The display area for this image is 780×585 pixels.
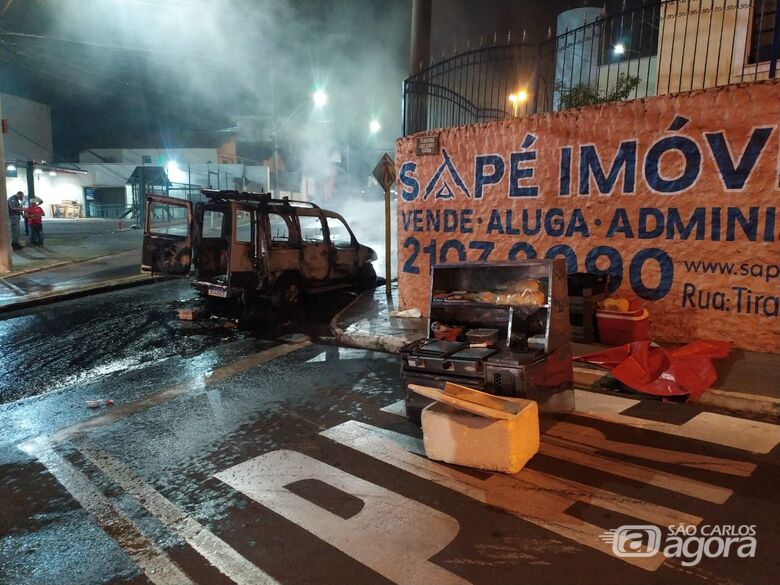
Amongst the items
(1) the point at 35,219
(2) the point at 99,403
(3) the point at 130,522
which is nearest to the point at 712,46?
(2) the point at 99,403

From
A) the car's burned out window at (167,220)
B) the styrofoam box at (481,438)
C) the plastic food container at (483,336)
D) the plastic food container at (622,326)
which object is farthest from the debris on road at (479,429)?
the car's burned out window at (167,220)

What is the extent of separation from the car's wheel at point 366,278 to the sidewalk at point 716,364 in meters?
2.19

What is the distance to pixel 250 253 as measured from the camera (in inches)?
363

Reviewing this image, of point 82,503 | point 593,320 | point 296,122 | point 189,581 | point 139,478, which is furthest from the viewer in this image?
point 296,122

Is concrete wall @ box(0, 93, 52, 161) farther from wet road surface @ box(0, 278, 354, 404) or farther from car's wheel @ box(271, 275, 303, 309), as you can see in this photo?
car's wheel @ box(271, 275, 303, 309)

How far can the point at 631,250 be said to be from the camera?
7383 millimetres

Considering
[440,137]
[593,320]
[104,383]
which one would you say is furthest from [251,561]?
[440,137]

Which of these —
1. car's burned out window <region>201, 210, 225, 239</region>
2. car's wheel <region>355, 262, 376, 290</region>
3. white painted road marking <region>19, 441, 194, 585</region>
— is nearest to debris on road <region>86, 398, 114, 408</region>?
white painted road marking <region>19, 441, 194, 585</region>

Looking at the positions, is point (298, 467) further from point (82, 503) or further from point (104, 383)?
point (104, 383)

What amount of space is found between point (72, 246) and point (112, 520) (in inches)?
705

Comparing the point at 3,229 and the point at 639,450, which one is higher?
the point at 3,229

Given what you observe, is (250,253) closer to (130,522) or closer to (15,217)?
(130,522)

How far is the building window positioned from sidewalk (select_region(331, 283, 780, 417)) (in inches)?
228

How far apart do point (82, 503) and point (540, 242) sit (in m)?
6.49
